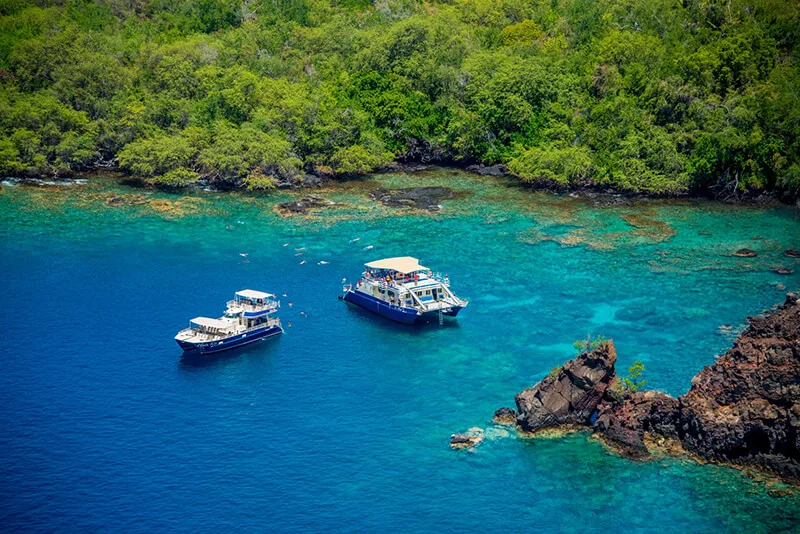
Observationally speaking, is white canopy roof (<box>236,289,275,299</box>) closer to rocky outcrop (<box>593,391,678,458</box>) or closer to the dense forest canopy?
rocky outcrop (<box>593,391,678,458</box>)

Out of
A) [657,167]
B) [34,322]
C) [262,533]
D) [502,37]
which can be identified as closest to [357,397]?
[262,533]

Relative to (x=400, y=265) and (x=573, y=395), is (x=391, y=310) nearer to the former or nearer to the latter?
(x=400, y=265)

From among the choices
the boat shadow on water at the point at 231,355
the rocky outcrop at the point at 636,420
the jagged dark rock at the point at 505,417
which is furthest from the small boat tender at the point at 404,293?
the rocky outcrop at the point at 636,420

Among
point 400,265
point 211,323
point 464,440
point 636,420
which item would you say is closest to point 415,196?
point 400,265

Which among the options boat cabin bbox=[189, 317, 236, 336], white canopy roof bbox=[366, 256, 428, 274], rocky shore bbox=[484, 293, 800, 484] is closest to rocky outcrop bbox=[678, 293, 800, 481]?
rocky shore bbox=[484, 293, 800, 484]

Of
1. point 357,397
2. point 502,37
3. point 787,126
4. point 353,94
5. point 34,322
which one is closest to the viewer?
point 357,397

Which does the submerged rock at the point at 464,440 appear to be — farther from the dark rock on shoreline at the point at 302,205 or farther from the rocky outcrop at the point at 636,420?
the dark rock on shoreline at the point at 302,205

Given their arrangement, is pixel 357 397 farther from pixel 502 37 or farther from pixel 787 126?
pixel 502 37
